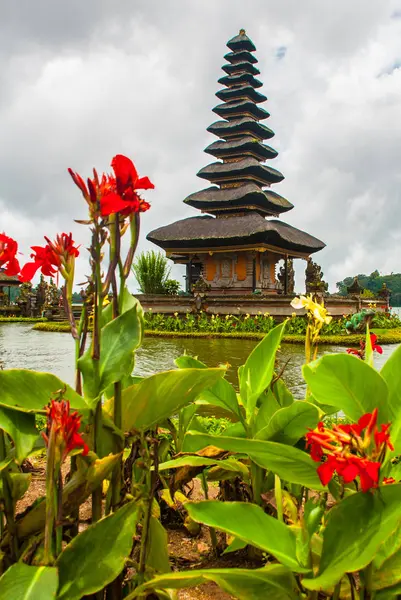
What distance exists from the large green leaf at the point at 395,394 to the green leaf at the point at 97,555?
62cm

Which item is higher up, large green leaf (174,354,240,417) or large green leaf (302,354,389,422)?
large green leaf (302,354,389,422)

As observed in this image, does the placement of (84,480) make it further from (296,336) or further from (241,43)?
(241,43)

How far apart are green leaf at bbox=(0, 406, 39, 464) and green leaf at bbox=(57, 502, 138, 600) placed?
28 cm

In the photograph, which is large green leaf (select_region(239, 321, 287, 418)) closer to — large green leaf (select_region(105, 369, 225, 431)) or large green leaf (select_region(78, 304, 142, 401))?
large green leaf (select_region(105, 369, 225, 431))

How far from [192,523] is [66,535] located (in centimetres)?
64

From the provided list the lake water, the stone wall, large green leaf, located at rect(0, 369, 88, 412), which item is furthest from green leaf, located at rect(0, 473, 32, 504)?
the stone wall

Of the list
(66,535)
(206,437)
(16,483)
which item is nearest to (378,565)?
(206,437)

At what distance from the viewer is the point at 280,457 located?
119 cm

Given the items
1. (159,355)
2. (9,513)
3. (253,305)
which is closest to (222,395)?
(9,513)

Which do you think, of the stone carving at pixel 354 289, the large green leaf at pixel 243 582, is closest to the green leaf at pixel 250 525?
the large green leaf at pixel 243 582

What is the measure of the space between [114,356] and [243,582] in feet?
1.83

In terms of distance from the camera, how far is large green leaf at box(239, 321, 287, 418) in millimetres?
1635

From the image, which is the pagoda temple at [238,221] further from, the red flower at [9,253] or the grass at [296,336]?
the red flower at [9,253]

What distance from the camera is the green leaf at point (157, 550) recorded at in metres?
1.22
